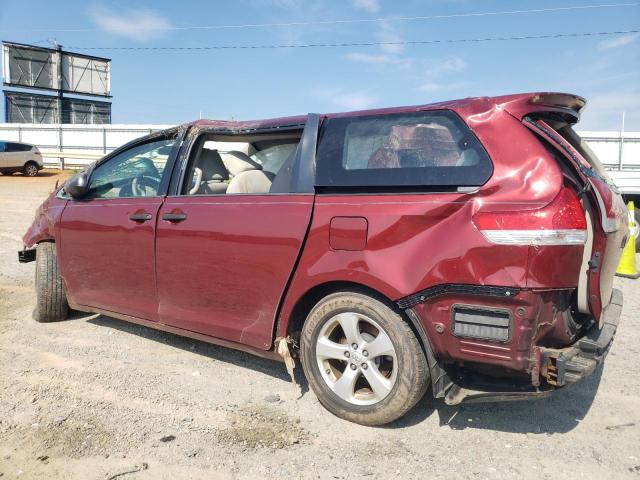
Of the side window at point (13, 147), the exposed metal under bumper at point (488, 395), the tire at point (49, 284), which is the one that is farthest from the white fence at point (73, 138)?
the exposed metal under bumper at point (488, 395)

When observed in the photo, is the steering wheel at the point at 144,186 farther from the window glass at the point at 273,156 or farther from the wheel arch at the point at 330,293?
the wheel arch at the point at 330,293

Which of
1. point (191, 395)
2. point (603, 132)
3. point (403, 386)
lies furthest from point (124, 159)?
point (603, 132)

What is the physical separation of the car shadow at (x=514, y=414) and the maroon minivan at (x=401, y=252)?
1.16ft

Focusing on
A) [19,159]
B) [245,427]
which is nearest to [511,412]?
[245,427]

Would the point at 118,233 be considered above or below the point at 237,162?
below

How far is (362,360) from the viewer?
310 cm

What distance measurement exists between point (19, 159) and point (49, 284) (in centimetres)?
2339

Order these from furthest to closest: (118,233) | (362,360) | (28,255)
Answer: (28,255) → (118,233) → (362,360)

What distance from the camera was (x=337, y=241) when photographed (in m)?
3.09

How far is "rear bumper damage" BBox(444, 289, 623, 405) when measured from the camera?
268 centimetres

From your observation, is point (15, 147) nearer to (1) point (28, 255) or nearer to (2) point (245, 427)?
(1) point (28, 255)

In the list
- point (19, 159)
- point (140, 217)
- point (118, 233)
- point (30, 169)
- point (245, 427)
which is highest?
point (19, 159)

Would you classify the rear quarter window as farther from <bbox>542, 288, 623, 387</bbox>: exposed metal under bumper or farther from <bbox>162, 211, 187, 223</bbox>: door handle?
<bbox>162, 211, 187, 223</bbox>: door handle

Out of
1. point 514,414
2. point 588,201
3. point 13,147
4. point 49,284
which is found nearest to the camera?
point 588,201
